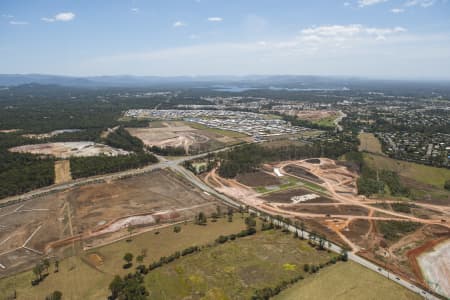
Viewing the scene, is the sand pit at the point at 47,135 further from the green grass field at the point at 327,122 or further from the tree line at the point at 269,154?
the green grass field at the point at 327,122

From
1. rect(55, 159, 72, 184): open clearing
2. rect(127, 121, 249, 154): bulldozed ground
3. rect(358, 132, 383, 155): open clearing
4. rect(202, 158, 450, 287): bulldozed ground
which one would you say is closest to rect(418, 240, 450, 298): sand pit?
rect(202, 158, 450, 287): bulldozed ground

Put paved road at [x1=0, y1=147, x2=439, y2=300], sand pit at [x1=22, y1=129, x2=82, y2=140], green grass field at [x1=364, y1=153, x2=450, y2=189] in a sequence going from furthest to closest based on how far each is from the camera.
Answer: sand pit at [x1=22, y1=129, x2=82, y2=140] → green grass field at [x1=364, y1=153, x2=450, y2=189] → paved road at [x1=0, y1=147, x2=439, y2=300]

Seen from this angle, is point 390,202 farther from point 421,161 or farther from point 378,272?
point 421,161

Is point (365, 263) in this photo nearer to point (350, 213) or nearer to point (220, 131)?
point (350, 213)

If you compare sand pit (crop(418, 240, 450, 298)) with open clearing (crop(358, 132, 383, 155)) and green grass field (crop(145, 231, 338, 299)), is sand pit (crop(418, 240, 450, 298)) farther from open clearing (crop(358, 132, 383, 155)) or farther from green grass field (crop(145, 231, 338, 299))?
open clearing (crop(358, 132, 383, 155))

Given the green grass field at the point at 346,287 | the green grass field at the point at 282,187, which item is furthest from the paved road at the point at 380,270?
the green grass field at the point at 282,187

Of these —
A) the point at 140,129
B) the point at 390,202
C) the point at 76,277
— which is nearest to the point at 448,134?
the point at 390,202
